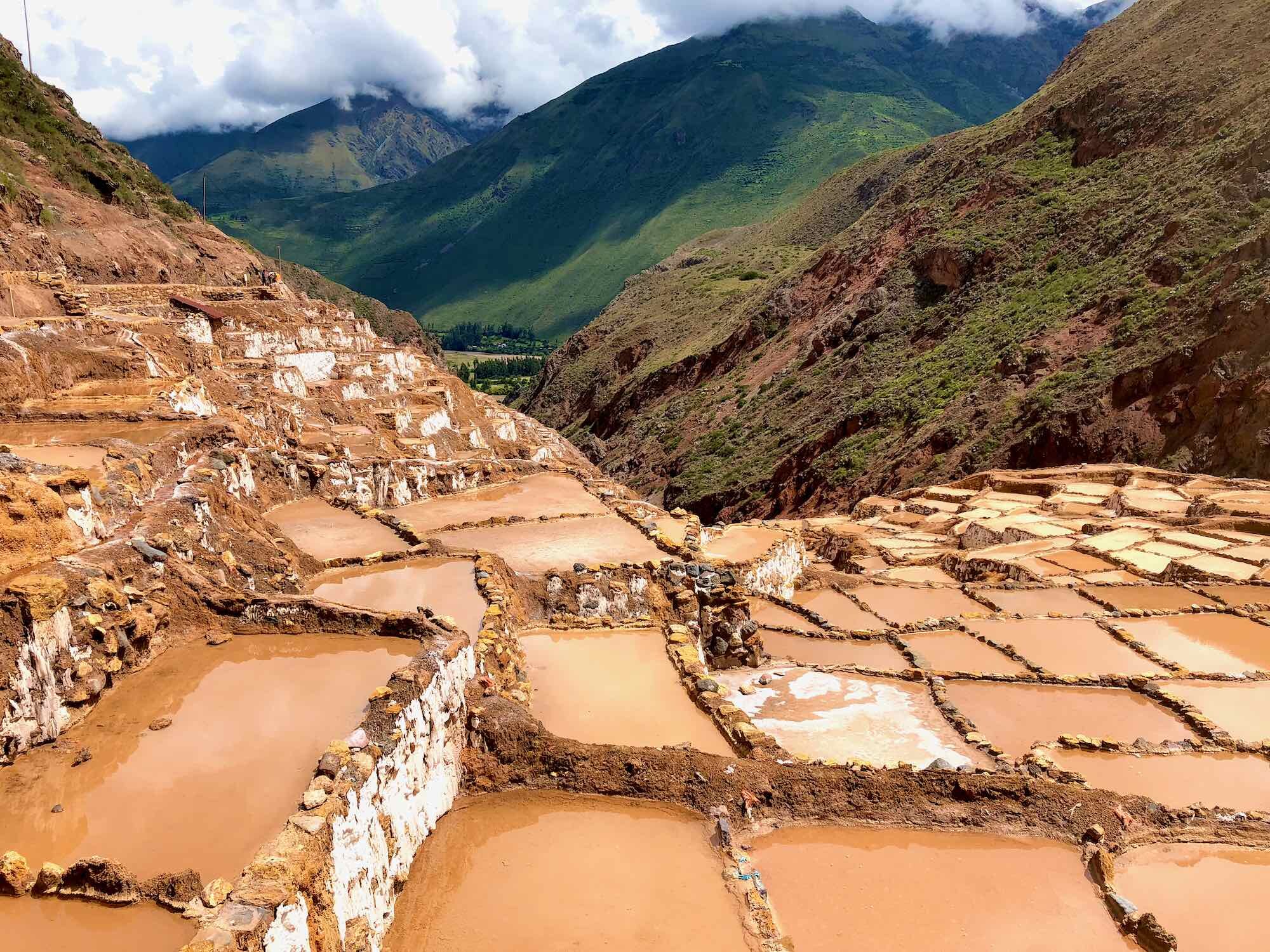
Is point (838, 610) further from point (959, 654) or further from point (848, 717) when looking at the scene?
point (848, 717)

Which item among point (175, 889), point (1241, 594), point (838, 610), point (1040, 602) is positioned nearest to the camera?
point (175, 889)

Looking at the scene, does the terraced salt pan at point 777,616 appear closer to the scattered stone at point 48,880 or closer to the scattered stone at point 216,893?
the scattered stone at point 216,893

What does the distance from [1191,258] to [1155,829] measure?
36.8m

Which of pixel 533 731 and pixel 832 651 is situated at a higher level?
pixel 533 731

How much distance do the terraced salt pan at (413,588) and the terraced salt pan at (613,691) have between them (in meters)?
1.13

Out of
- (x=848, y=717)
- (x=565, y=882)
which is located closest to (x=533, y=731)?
(x=565, y=882)

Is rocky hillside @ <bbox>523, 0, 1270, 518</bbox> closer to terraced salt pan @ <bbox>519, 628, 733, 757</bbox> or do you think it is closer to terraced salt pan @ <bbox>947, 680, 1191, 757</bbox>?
terraced salt pan @ <bbox>947, 680, 1191, 757</bbox>

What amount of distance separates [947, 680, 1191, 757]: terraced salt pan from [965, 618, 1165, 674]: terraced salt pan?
94 cm

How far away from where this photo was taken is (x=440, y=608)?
12.3 meters

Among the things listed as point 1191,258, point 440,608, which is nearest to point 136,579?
point 440,608

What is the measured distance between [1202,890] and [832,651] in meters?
7.28

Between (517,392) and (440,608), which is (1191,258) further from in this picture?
(517,392)

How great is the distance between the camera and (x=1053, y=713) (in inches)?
508

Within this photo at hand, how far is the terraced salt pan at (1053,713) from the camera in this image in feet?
40.1
